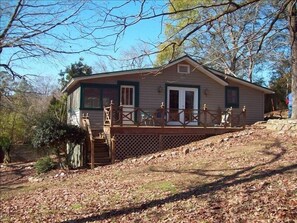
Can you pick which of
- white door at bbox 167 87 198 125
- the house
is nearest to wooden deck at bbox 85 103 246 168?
Answer: the house

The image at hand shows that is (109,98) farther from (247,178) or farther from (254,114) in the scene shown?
(247,178)

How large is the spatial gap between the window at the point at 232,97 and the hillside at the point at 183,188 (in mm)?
5984

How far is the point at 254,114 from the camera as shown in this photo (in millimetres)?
21219

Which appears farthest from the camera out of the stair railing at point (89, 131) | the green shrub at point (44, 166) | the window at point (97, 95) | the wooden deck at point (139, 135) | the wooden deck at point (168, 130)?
the window at point (97, 95)

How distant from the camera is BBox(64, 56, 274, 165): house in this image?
15.6 m

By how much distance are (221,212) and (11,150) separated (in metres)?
21.7

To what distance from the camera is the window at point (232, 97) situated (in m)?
20.6

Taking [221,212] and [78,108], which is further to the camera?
[78,108]

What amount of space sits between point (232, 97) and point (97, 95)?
25.7ft

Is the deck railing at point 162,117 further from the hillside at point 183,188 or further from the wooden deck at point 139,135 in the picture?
→ the hillside at point 183,188

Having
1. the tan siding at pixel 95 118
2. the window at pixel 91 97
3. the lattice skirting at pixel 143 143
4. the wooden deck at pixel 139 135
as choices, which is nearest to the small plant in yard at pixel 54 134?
the wooden deck at pixel 139 135

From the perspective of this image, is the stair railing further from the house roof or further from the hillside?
the house roof

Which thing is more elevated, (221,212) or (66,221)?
(221,212)

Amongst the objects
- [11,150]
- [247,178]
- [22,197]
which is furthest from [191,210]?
[11,150]
